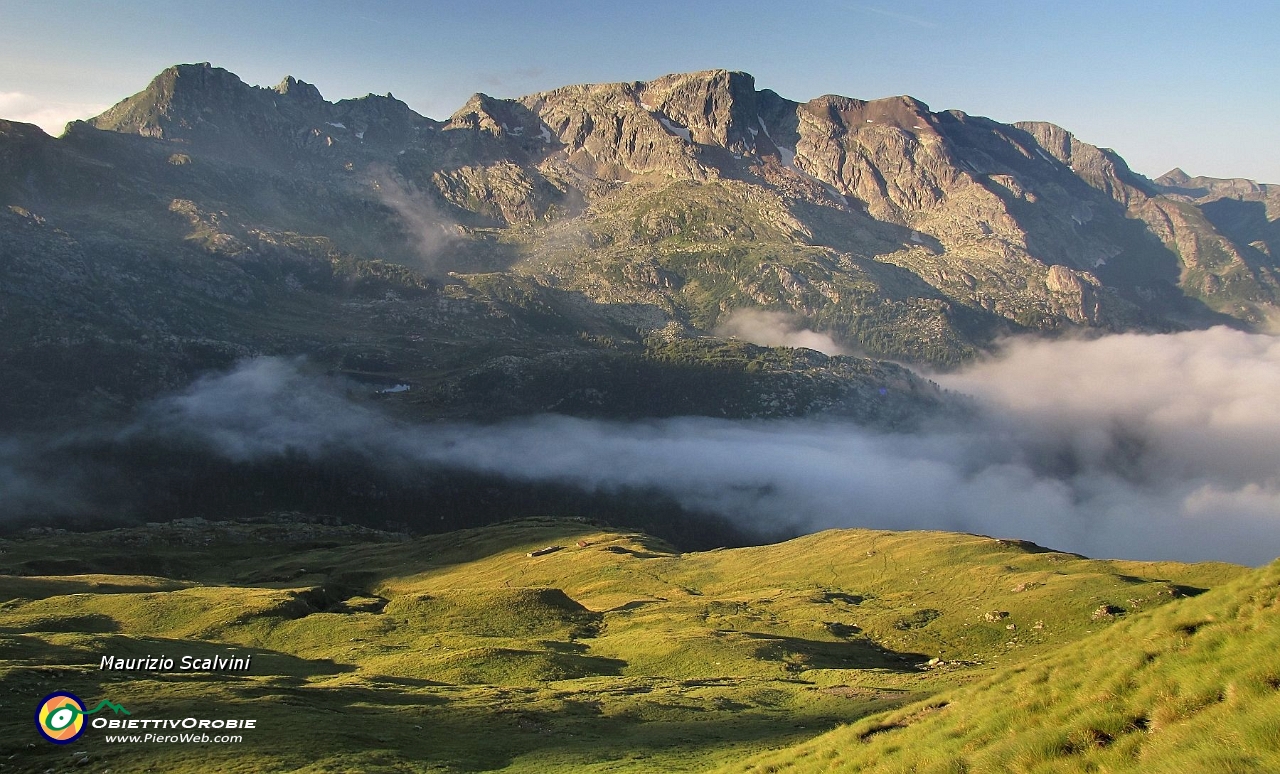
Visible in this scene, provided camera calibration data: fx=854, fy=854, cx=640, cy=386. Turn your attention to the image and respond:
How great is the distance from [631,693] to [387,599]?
297 feet

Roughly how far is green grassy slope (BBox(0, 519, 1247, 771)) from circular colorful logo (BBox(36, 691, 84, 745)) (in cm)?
100

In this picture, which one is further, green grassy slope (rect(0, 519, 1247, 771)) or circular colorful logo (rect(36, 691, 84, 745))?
green grassy slope (rect(0, 519, 1247, 771))

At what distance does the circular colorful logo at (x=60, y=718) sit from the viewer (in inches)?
1914

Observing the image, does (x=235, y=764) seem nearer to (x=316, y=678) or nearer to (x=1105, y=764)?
(x=316, y=678)

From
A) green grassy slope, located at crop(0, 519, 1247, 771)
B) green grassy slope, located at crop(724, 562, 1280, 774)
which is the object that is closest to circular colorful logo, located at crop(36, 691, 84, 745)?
green grassy slope, located at crop(0, 519, 1247, 771)

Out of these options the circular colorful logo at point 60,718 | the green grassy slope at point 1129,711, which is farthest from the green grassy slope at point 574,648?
the green grassy slope at point 1129,711

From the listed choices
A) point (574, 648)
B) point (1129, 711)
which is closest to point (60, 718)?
point (1129, 711)

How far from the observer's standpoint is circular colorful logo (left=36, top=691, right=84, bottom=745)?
48.6m

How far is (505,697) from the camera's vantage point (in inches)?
2677

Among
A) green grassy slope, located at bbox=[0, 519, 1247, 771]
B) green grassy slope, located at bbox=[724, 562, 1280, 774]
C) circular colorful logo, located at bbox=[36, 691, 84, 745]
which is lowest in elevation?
green grassy slope, located at bbox=[0, 519, 1247, 771]

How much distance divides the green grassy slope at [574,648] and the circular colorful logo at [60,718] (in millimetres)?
1002

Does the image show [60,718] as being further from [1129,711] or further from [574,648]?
[574,648]

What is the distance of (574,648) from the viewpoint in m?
103

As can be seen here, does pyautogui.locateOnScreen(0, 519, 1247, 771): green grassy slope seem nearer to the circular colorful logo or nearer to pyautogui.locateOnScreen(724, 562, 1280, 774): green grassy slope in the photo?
the circular colorful logo
